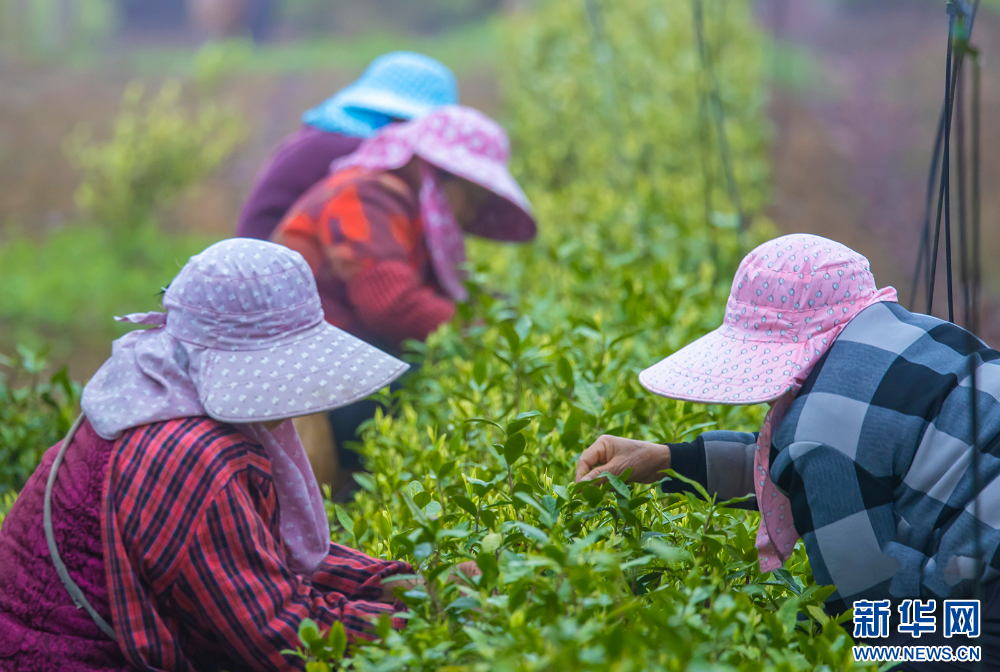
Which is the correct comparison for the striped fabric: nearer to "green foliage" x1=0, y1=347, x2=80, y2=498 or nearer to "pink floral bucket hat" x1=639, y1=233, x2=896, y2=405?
"pink floral bucket hat" x1=639, y1=233, x2=896, y2=405

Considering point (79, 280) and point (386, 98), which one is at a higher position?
point (386, 98)

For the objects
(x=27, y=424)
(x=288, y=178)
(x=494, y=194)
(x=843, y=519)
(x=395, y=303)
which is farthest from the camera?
(x=288, y=178)

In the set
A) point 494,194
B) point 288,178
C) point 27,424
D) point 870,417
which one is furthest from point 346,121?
point 870,417

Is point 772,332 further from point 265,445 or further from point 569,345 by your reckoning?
point 569,345

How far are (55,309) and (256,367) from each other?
5.17 metres

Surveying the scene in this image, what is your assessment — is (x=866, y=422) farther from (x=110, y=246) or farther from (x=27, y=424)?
(x=110, y=246)

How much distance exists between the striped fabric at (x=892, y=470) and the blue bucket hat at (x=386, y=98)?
2.26 metres

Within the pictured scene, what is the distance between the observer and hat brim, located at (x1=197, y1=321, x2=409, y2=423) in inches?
54.7

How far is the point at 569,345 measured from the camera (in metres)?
2.34

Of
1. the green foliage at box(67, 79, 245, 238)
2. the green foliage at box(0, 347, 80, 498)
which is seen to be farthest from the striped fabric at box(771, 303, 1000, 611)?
the green foliage at box(67, 79, 245, 238)

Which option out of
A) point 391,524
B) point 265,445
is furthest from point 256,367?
point 391,524

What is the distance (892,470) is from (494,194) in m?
1.88

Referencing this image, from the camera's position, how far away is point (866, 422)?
131cm

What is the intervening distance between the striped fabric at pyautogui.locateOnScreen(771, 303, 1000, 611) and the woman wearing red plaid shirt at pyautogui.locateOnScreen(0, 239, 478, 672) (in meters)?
0.64
